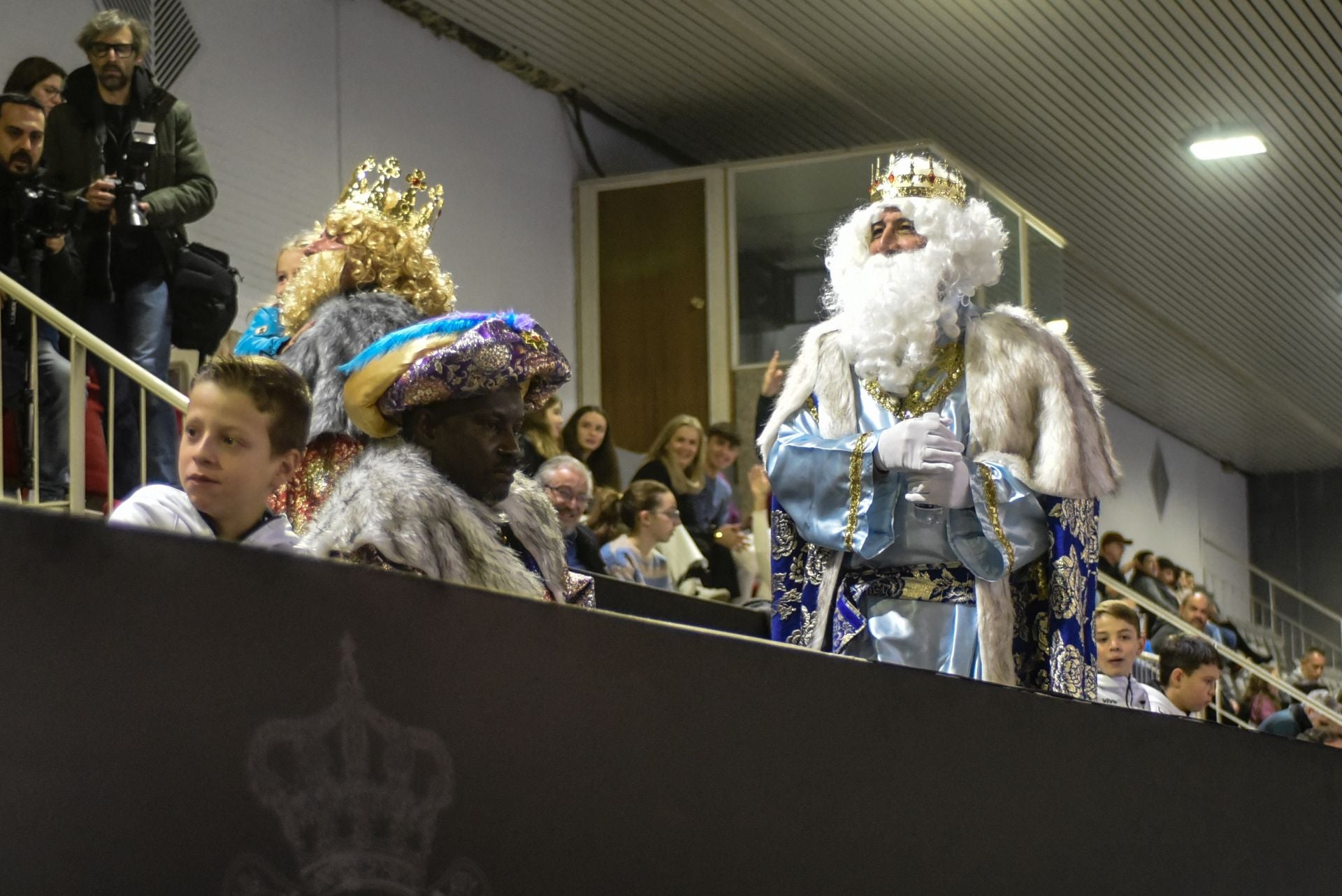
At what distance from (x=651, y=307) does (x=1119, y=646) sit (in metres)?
5.11

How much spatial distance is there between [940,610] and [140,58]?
10.9 ft

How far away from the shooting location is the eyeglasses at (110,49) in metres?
5.33

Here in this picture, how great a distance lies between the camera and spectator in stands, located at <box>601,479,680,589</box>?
6094mm

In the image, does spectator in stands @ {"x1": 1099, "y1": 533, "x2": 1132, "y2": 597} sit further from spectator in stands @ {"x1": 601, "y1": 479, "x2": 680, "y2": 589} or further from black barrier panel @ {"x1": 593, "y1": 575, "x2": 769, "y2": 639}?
black barrier panel @ {"x1": 593, "y1": 575, "x2": 769, "y2": 639}

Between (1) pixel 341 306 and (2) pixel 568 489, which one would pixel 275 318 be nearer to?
(1) pixel 341 306

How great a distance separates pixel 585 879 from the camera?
1.41 metres

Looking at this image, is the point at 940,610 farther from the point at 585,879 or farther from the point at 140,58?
the point at 140,58

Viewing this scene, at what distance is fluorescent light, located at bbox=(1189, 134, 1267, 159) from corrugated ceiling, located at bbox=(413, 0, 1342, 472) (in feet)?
0.32

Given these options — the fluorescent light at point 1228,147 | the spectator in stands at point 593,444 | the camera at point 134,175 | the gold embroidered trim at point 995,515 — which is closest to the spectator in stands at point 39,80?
the camera at point 134,175

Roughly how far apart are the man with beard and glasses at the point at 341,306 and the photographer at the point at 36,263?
42.2 inches

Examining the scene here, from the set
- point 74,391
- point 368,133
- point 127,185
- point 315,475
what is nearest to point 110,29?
point 127,185

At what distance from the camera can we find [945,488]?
3449 mm

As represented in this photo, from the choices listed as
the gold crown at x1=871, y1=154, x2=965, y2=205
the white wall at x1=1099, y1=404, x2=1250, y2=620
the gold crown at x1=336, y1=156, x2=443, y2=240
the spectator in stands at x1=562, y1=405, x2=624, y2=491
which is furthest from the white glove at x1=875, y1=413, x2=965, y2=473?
the white wall at x1=1099, y1=404, x2=1250, y2=620

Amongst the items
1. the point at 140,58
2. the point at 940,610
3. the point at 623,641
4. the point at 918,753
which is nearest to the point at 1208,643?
the point at 940,610
